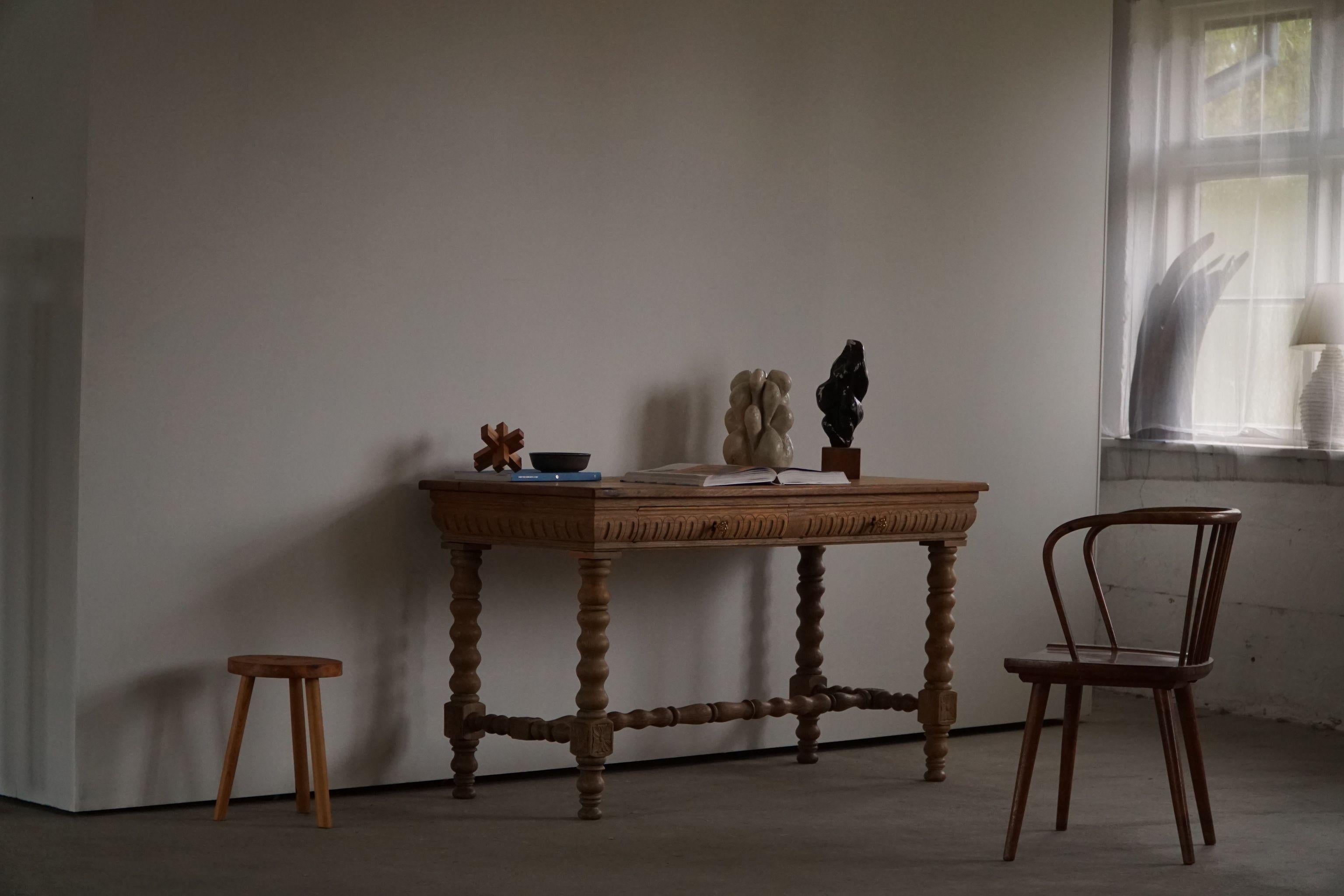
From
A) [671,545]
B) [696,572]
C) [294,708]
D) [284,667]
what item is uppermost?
[671,545]

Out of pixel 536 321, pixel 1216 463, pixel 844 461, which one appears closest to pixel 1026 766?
pixel 844 461

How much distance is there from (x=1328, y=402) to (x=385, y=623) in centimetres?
356

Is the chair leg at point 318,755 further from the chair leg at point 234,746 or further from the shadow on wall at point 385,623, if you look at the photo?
the shadow on wall at point 385,623

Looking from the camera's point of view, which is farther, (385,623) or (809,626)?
(809,626)

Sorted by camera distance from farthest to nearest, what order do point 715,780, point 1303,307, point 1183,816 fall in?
point 1303,307 < point 715,780 < point 1183,816

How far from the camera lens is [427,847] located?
352cm

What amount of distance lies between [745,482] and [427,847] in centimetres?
123

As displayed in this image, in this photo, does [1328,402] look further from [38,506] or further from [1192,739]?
[38,506]

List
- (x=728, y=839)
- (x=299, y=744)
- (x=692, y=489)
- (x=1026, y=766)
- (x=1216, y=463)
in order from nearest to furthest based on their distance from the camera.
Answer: (x=1026, y=766)
(x=728, y=839)
(x=299, y=744)
(x=692, y=489)
(x=1216, y=463)

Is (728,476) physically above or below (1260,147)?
below

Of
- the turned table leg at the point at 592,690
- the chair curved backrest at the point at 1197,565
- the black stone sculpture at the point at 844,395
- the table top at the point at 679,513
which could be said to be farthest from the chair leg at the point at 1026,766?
the black stone sculpture at the point at 844,395

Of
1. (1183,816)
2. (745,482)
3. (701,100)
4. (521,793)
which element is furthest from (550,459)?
(1183,816)

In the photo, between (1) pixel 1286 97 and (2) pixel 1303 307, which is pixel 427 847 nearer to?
(2) pixel 1303 307

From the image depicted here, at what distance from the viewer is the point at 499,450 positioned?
411 cm
